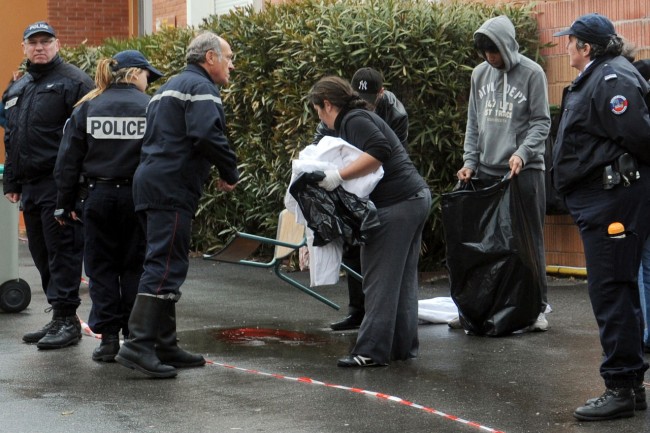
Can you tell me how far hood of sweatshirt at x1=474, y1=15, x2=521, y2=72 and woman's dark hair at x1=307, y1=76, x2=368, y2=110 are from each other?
133cm

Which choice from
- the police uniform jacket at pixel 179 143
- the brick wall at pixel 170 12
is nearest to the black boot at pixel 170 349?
the police uniform jacket at pixel 179 143

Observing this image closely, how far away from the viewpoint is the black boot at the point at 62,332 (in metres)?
8.02

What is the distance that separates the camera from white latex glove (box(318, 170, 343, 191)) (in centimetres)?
704

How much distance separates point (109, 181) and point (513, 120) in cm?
278

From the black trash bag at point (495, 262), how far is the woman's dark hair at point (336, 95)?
1396 millimetres

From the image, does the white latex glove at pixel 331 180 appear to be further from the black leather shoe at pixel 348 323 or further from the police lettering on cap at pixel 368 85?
the black leather shoe at pixel 348 323

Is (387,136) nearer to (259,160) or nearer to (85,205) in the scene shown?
(85,205)

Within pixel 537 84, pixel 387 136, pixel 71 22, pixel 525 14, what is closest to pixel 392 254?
pixel 387 136

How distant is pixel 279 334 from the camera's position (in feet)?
28.2

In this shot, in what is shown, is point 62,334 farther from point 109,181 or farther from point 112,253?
point 109,181

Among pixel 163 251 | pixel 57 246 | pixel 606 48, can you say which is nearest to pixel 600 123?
pixel 606 48

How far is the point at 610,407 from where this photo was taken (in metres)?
5.78

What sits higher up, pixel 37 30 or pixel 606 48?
pixel 37 30

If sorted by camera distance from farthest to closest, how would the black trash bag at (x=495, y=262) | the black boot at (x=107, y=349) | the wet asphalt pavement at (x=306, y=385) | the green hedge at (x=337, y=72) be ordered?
the green hedge at (x=337, y=72), the black trash bag at (x=495, y=262), the black boot at (x=107, y=349), the wet asphalt pavement at (x=306, y=385)
